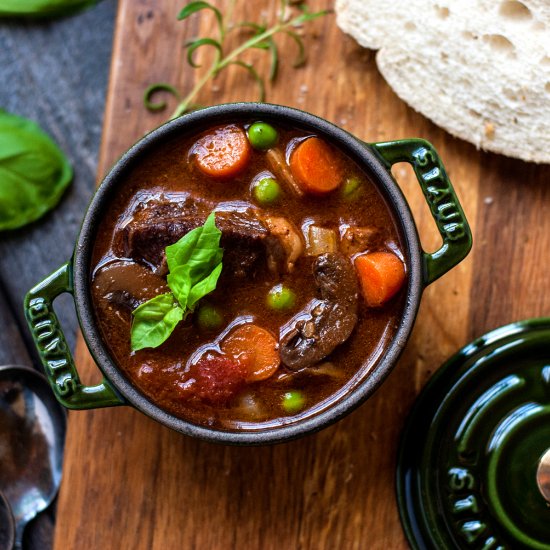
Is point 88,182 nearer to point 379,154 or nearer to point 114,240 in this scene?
point 114,240

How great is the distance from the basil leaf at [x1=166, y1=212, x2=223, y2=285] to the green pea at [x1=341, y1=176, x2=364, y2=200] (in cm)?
45

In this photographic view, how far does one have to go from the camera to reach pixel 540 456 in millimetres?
2766

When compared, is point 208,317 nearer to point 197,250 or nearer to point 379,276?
point 197,250

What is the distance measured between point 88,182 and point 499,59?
5.67 ft

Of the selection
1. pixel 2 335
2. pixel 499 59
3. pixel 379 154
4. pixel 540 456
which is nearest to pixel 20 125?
pixel 2 335

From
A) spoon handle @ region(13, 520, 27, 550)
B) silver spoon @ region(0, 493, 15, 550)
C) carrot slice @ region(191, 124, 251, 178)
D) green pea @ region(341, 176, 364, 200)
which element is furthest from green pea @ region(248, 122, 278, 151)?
spoon handle @ region(13, 520, 27, 550)

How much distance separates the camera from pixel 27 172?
317cm

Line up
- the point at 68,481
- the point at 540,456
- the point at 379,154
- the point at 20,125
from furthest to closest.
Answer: the point at 20,125
the point at 68,481
the point at 540,456
the point at 379,154

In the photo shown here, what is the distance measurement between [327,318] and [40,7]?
1932 mm

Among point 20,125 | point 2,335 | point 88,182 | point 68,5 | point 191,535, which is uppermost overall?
point 68,5

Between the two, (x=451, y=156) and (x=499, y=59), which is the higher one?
(x=499, y=59)

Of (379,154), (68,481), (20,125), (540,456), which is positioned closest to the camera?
(379,154)

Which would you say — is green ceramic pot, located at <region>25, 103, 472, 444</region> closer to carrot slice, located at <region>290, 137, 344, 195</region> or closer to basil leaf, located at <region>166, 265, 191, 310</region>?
carrot slice, located at <region>290, 137, 344, 195</region>

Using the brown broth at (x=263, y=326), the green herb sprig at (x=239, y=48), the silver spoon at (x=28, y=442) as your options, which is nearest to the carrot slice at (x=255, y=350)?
the brown broth at (x=263, y=326)
